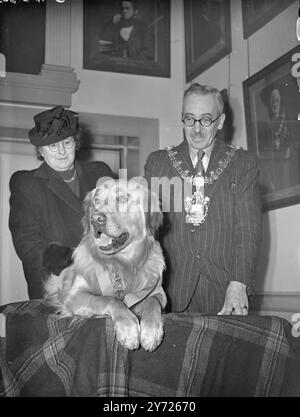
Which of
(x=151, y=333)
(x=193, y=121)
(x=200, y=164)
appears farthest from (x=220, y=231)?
(x=151, y=333)

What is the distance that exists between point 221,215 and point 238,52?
1126mm

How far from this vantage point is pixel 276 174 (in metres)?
1.89

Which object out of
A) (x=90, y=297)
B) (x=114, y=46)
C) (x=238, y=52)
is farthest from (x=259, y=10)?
(x=90, y=297)

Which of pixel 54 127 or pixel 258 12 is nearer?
pixel 54 127

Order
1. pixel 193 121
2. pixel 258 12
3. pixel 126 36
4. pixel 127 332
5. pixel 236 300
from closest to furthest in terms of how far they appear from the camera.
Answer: pixel 127 332 → pixel 236 300 → pixel 193 121 → pixel 258 12 → pixel 126 36

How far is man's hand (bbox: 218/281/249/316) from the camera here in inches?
43.3

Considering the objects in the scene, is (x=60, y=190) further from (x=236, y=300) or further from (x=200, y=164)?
(x=236, y=300)

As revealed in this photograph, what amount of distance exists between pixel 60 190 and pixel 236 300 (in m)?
0.55

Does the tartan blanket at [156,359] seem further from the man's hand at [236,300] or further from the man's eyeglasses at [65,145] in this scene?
the man's eyeglasses at [65,145]

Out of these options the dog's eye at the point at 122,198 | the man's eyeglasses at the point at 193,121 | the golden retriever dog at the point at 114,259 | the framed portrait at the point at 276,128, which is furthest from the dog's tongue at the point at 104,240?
the framed portrait at the point at 276,128

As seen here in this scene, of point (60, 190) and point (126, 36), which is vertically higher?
point (126, 36)

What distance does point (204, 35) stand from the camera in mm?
2131

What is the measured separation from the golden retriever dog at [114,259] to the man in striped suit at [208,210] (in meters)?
0.08

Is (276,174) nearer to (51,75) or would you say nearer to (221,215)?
(221,215)
